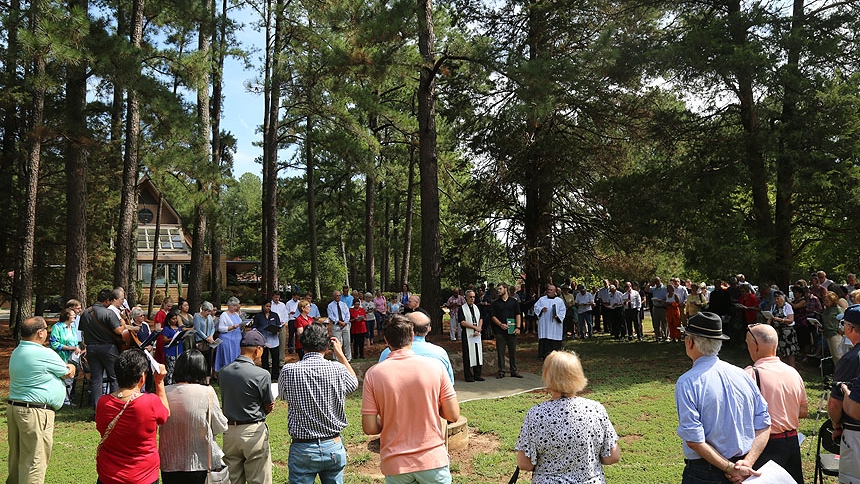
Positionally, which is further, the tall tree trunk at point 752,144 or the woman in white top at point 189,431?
the tall tree trunk at point 752,144

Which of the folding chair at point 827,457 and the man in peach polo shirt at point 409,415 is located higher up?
the man in peach polo shirt at point 409,415

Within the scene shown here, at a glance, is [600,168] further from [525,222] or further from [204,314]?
[204,314]

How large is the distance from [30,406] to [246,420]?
238cm

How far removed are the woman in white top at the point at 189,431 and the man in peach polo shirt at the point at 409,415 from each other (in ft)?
4.35

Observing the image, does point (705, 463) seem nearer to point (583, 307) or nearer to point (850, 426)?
point (850, 426)

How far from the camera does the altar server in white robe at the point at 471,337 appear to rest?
11020mm

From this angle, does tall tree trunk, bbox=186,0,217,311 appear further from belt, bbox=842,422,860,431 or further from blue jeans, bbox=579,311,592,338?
belt, bbox=842,422,860,431

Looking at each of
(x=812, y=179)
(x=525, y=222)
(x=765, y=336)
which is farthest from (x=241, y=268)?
(x=765, y=336)

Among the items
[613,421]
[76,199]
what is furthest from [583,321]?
[76,199]

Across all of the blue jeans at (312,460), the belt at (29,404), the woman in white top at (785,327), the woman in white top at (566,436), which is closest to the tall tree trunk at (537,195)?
the woman in white top at (785,327)

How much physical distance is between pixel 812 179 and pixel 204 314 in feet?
41.1

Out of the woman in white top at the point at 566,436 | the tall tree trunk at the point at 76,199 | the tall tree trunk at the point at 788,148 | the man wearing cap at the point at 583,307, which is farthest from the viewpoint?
the man wearing cap at the point at 583,307

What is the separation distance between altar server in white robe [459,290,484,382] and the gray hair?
745 cm

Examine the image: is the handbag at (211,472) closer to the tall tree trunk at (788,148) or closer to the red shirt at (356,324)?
the red shirt at (356,324)
